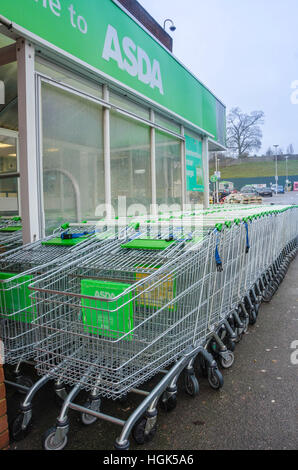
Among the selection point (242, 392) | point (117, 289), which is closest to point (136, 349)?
point (117, 289)

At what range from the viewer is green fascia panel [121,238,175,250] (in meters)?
2.53

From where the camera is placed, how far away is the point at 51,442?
1.95 metres

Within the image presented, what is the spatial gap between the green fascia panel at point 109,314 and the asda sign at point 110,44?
8.06ft

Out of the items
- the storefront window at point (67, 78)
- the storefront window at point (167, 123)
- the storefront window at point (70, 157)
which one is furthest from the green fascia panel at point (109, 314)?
the storefront window at point (167, 123)

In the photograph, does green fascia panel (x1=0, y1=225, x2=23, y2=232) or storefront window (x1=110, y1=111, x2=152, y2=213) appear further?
storefront window (x1=110, y1=111, x2=152, y2=213)

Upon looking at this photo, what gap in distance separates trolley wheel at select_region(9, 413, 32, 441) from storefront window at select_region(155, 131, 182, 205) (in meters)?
4.48

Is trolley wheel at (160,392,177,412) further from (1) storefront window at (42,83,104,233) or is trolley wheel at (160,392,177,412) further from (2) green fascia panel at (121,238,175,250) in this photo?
(1) storefront window at (42,83,104,233)

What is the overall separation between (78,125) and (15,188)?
1.54 m

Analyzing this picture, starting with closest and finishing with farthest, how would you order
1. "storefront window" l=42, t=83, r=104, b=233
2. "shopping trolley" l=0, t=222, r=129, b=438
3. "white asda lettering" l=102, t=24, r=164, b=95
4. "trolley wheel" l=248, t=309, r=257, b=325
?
"shopping trolley" l=0, t=222, r=129, b=438, "storefront window" l=42, t=83, r=104, b=233, "trolley wheel" l=248, t=309, r=257, b=325, "white asda lettering" l=102, t=24, r=164, b=95

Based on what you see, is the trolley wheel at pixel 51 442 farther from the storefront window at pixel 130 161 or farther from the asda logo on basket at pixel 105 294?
the storefront window at pixel 130 161

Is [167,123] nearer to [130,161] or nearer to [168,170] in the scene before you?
[168,170]

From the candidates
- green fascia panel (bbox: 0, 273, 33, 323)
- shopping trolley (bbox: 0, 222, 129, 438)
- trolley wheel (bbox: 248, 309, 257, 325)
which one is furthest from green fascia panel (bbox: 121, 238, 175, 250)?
trolley wheel (bbox: 248, 309, 257, 325)

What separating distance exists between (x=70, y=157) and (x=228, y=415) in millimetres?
3080

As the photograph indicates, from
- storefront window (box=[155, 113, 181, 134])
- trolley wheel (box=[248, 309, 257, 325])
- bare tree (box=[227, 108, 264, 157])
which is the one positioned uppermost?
bare tree (box=[227, 108, 264, 157])
